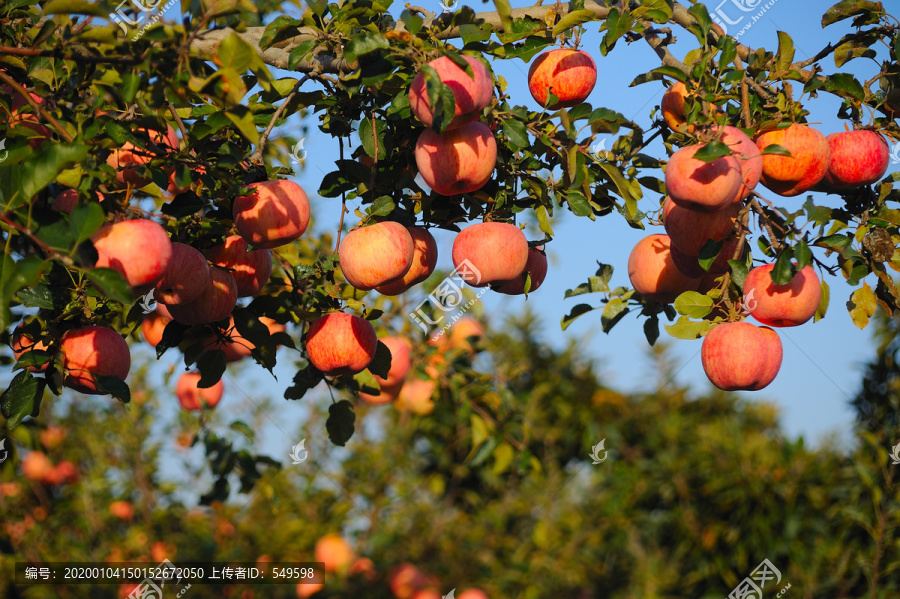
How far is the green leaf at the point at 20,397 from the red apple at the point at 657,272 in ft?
4.24

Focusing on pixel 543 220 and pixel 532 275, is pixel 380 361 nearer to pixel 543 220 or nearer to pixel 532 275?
pixel 532 275

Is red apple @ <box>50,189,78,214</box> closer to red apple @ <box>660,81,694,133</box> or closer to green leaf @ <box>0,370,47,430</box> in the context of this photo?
green leaf @ <box>0,370,47,430</box>

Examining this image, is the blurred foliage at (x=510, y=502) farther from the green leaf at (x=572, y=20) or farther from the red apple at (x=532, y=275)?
the green leaf at (x=572, y=20)

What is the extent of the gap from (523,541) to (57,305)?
3477mm

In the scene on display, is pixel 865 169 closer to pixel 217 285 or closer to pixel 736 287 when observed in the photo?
pixel 736 287

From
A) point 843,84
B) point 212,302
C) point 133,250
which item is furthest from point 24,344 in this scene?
point 843,84

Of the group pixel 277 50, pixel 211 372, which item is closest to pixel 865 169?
pixel 277 50

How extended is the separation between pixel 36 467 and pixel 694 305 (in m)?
4.05

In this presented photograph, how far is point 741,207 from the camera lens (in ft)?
4.87

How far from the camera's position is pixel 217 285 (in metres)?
1.50

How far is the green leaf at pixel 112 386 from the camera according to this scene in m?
1.39

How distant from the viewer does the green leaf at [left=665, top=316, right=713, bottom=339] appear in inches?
59.0

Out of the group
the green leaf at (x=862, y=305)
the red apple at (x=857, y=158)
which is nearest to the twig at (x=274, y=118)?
the red apple at (x=857, y=158)

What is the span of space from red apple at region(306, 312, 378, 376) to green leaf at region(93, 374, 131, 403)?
0.39 m
